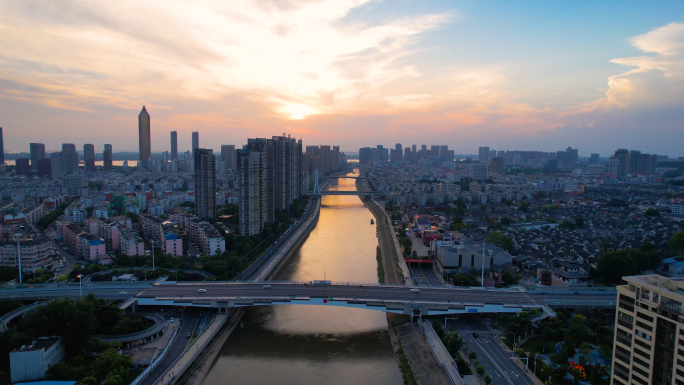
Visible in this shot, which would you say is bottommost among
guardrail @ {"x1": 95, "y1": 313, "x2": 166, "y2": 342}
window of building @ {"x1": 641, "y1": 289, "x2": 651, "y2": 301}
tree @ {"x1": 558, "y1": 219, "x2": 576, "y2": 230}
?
guardrail @ {"x1": 95, "y1": 313, "x2": 166, "y2": 342}

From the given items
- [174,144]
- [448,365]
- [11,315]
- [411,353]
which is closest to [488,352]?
[448,365]

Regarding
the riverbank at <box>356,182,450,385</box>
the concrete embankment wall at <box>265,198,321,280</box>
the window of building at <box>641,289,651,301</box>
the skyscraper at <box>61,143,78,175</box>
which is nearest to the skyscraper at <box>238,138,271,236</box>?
the concrete embankment wall at <box>265,198,321,280</box>

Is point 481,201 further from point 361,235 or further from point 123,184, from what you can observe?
point 123,184

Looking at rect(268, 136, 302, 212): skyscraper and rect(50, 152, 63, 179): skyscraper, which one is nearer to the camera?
rect(268, 136, 302, 212): skyscraper

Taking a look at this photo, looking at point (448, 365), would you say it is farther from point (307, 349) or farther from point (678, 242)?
point (678, 242)

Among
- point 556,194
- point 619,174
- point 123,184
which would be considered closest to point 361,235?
point 556,194

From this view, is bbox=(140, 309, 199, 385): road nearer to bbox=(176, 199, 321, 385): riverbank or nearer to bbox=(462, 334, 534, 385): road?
bbox=(176, 199, 321, 385): riverbank
